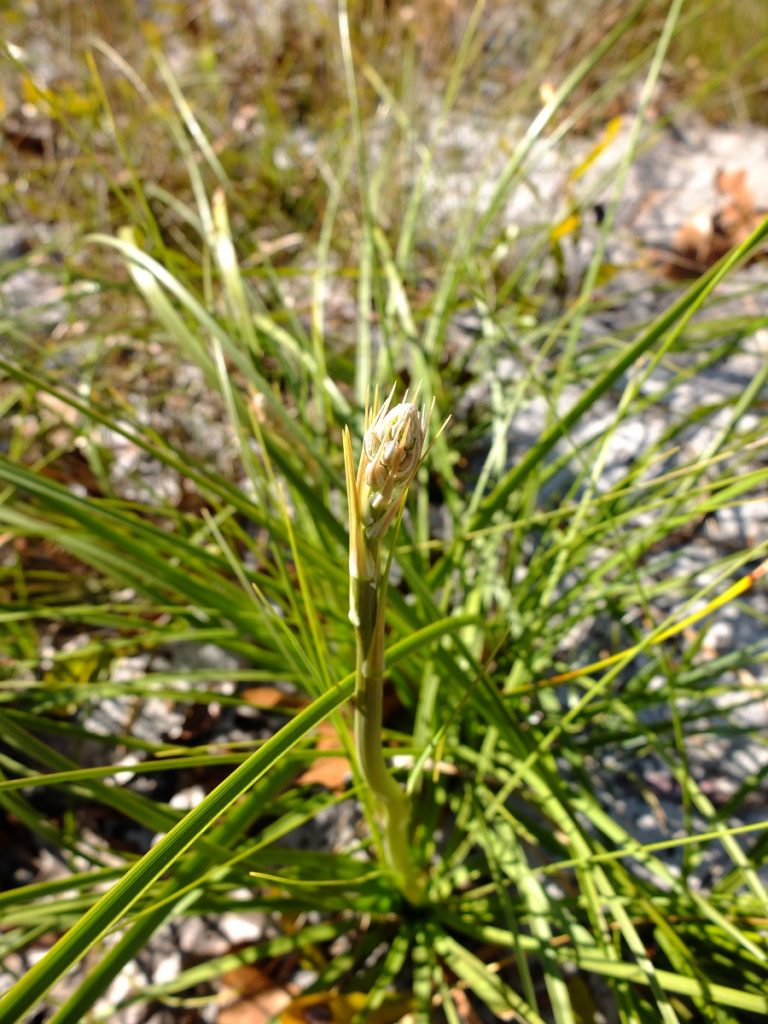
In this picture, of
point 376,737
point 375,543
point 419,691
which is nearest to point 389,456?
point 375,543

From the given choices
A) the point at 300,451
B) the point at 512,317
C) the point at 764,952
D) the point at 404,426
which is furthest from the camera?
the point at 512,317

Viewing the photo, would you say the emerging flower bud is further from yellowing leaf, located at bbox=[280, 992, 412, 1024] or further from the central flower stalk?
yellowing leaf, located at bbox=[280, 992, 412, 1024]

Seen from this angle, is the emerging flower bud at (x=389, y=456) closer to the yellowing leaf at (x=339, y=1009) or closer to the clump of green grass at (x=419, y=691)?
the clump of green grass at (x=419, y=691)

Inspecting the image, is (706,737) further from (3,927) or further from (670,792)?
(3,927)

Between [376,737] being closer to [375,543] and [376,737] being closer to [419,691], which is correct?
[375,543]

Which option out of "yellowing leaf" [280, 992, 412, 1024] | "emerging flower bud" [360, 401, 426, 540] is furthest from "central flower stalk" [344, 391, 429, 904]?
"yellowing leaf" [280, 992, 412, 1024]

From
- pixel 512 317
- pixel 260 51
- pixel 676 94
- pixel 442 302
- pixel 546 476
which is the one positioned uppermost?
pixel 260 51

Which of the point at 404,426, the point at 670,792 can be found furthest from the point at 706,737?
the point at 404,426
